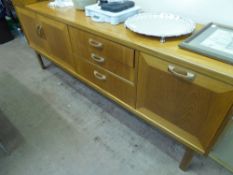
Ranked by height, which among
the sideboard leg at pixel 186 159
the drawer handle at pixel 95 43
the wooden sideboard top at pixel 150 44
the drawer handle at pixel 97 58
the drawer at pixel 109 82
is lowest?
the sideboard leg at pixel 186 159

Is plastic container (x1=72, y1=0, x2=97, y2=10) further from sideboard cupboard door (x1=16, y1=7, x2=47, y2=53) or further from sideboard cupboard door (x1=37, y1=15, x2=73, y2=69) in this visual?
sideboard cupboard door (x1=16, y1=7, x2=47, y2=53)

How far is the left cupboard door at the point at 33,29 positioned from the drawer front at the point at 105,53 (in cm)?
47

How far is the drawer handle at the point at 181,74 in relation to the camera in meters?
0.70

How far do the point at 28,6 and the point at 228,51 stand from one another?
1406 mm

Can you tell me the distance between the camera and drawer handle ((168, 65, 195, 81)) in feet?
2.31

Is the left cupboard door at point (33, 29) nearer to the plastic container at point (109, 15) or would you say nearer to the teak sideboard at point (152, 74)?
the teak sideboard at point (152, 74)

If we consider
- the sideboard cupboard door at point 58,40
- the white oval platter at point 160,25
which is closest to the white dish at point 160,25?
the white oval platter at point 160,25

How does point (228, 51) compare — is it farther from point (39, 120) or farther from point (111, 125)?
point (39, 120)

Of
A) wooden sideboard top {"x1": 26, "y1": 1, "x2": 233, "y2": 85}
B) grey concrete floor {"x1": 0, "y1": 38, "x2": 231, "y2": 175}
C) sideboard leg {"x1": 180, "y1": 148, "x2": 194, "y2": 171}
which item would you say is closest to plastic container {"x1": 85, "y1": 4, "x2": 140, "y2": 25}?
wooden sideboard top {"x1": 26, "y1": 1, "x2": 233, "y2": 85}

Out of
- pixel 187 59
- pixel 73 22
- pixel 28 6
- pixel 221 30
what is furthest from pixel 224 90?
pixel 28 6

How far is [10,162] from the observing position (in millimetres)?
1168

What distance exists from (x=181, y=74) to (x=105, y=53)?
1.50 feet

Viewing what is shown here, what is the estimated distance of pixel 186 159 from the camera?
1.02 metres

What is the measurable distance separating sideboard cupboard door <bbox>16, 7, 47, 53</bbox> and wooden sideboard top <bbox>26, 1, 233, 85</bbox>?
0.72ft
